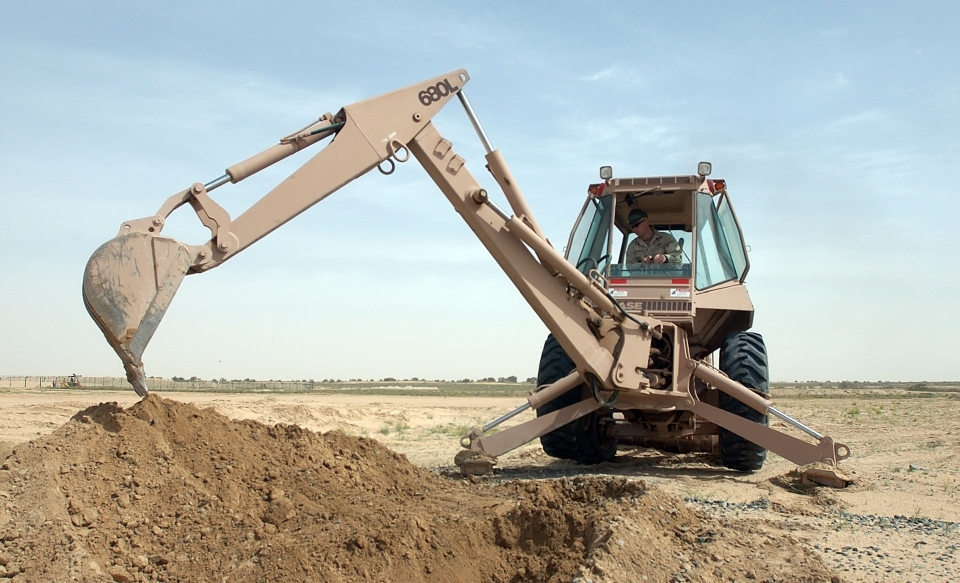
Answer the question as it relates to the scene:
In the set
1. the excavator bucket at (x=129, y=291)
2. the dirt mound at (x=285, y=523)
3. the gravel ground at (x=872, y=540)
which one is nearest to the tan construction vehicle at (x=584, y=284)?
the excavator bucket at (x=129, y=291)

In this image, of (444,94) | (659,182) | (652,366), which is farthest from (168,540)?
(659,182)

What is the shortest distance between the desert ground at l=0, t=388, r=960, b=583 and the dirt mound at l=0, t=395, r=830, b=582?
0.04 feet

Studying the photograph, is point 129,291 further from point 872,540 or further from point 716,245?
point 716,245

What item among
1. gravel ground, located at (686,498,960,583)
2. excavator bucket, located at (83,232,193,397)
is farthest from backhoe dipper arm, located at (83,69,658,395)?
gravel ground, located at (686,498,960,583)

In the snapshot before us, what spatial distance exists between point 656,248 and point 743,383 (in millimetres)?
1859

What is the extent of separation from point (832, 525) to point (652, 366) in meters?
3.01

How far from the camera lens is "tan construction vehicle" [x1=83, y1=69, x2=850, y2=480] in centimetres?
623

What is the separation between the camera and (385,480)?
7023 mm

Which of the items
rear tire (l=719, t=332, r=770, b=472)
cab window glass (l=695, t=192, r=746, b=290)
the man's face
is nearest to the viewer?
rear tire (l=719, t=332, r=770, b=472)

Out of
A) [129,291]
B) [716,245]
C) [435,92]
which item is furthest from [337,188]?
[716,245]

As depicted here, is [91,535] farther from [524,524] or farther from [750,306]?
[750,306]

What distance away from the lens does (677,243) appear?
9.90 metres

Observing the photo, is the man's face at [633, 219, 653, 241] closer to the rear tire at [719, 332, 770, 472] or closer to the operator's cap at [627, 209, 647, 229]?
the operator's cap at [627, 209, 647, 229]

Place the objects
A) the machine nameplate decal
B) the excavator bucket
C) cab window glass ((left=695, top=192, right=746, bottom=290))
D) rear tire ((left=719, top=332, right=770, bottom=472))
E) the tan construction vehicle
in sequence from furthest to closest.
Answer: cab window glass ((left=695, top=192, right=746, bottom=290)) < rear tire ((left=719, top=332, right=770, bottom=472)) < the machine nameplate decal < the tan construction vehicle < the excavator bucket
